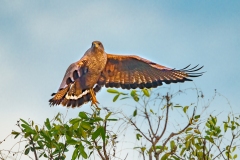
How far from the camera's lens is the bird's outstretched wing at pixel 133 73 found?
7.07m

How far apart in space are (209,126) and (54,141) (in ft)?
4.91

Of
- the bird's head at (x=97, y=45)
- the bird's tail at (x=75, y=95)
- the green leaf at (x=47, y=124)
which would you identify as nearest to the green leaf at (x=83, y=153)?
the green leaf at (x=47, y=124)

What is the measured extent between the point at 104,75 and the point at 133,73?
1.56ft

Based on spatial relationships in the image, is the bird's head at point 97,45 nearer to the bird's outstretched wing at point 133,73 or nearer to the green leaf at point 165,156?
the bird's outstretched wing at point 133,73

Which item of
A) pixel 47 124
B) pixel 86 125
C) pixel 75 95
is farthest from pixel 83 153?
pixel 75 95

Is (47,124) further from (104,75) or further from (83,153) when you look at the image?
(104,75)

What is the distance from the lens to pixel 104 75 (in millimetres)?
7199

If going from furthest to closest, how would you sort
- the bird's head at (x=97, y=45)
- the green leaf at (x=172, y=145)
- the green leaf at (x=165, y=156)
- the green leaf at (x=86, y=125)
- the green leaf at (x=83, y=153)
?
the bird's head at (x=97, y=45), the green leaf at (x=172, y=145), the green leaf at (x=165, y=156), the green leaf at (x=86, y=125), the green leaf at (x=83, y=153)

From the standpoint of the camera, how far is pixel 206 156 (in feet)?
13.9

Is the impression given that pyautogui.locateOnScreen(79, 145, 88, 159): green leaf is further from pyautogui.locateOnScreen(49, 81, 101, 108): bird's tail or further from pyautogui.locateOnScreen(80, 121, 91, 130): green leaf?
pyautogui.locateOnScreen(49, 81, 101, 108): bird's tail

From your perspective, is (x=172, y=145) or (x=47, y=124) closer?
(x=47, y=124)

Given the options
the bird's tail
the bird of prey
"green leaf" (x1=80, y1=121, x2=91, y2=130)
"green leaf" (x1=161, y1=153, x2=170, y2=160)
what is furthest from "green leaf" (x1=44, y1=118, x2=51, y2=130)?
the bird's tail

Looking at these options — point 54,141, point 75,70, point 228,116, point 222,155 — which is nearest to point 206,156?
point 222,155

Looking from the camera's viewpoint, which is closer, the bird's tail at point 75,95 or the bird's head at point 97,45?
the bird's tail at point 75,95
